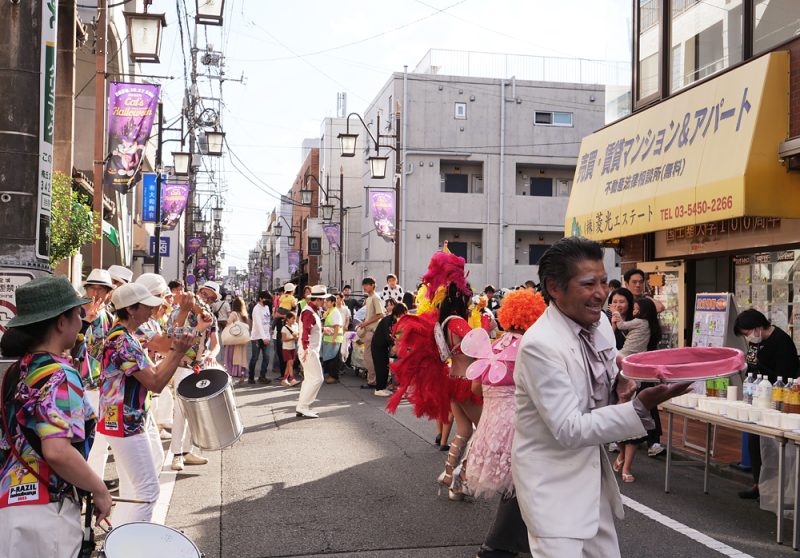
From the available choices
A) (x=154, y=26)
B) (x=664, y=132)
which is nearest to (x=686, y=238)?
(x=664, y=132)

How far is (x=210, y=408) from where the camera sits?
7598 millimetres

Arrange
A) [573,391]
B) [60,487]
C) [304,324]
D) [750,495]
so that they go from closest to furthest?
[573,391], [60,487], [750,495], [304,324]

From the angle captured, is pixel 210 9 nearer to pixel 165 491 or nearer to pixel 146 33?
pixel 146 33

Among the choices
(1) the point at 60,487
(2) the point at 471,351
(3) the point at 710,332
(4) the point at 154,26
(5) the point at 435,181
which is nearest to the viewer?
(1) the point at 60,487

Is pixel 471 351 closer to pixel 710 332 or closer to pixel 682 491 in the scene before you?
pixel 682 491

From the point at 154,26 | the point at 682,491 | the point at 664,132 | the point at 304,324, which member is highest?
the point at 154,26

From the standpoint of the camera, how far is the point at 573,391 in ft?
10.0

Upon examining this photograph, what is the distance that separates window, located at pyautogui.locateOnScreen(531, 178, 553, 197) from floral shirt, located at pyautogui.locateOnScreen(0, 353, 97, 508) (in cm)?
3689

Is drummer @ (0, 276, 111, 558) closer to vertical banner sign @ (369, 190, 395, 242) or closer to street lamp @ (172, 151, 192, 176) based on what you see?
vertical banner sign @ (369, 190, 395, 242)

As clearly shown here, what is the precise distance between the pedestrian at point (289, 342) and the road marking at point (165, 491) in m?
7.91

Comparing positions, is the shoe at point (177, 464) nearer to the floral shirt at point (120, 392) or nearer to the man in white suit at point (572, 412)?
the floral shirt at point (120, 392)

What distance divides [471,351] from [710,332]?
4.92 m

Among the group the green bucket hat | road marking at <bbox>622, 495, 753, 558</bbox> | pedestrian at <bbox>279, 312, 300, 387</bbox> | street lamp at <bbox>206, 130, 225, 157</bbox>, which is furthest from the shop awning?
street lamp at <bbox>206, 130, 225, 157</bbox>

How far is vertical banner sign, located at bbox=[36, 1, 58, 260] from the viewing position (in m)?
5.01
